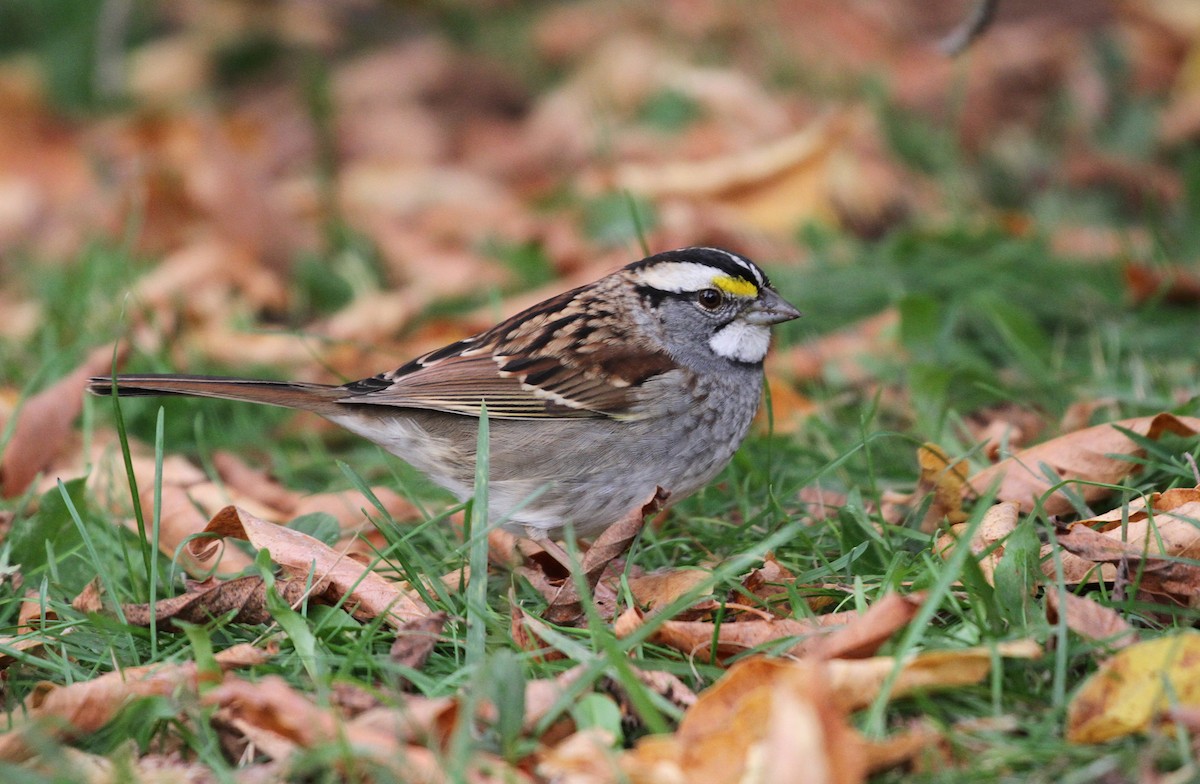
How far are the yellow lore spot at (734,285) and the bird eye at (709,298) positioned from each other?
0.02 metres

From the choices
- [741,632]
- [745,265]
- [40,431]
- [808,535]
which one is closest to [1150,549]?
[808,535]

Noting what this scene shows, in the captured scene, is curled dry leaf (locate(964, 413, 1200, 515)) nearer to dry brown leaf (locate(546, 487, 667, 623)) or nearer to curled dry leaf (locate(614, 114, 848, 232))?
dry brown leaf (locate(546, 487, 667, 623))

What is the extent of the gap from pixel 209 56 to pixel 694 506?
6032mm

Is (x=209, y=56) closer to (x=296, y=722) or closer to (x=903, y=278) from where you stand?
(x=903, y=278)

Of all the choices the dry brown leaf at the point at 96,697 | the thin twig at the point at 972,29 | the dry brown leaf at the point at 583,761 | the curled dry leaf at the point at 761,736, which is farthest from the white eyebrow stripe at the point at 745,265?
the dry brown leaf at the point at 96,697

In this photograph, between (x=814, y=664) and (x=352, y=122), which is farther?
(x=352, y=122)

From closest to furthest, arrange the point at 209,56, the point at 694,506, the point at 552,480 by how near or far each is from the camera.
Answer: the point at 552,480, the point at 694,506, the point at 209,56

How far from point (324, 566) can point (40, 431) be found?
4.62 ft

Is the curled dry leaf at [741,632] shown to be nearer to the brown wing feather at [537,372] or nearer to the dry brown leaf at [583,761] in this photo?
the dry brown leaf at [583,761]

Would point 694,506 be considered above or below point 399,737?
below

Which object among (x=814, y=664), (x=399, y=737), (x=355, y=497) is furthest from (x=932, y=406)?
(x=399, y=737)

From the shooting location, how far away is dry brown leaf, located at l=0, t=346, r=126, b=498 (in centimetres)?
391

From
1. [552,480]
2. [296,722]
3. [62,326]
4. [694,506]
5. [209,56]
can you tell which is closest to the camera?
[296,722]

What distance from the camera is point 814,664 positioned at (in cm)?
215
